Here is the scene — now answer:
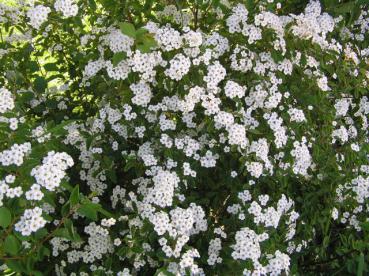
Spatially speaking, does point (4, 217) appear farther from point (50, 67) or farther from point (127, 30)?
point (50, 67)

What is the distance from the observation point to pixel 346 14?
3.50m

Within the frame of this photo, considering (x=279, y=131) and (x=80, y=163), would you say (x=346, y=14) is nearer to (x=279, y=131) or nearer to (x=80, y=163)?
(x=279, y=131)

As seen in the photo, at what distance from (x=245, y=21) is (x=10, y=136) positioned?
50.7 inches

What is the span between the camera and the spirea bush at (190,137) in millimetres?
2367

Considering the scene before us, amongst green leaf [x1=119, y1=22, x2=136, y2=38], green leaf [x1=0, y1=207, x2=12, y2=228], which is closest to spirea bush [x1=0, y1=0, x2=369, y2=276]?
green leaf [x1=119, y1=22, x2=136, y2=38]

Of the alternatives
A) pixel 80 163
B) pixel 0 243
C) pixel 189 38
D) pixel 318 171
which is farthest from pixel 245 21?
pixel 0 243

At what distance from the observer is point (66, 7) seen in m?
2.45

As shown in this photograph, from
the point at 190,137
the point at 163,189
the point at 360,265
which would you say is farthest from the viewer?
→ the point at 360,265

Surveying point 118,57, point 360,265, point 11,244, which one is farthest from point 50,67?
point 360,265

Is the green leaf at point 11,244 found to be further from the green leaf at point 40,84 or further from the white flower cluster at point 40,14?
the green leaf at point 40,84

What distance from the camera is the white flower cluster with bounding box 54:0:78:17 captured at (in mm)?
2449

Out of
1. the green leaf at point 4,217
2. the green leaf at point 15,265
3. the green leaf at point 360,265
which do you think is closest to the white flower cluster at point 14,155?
the green leaf at point 4,217

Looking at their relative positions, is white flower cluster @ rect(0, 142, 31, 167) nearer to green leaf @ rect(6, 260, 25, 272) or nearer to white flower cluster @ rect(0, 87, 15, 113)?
white flower cluster @ rect(0, 87, 15, 113)

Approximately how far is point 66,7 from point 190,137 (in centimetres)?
83
